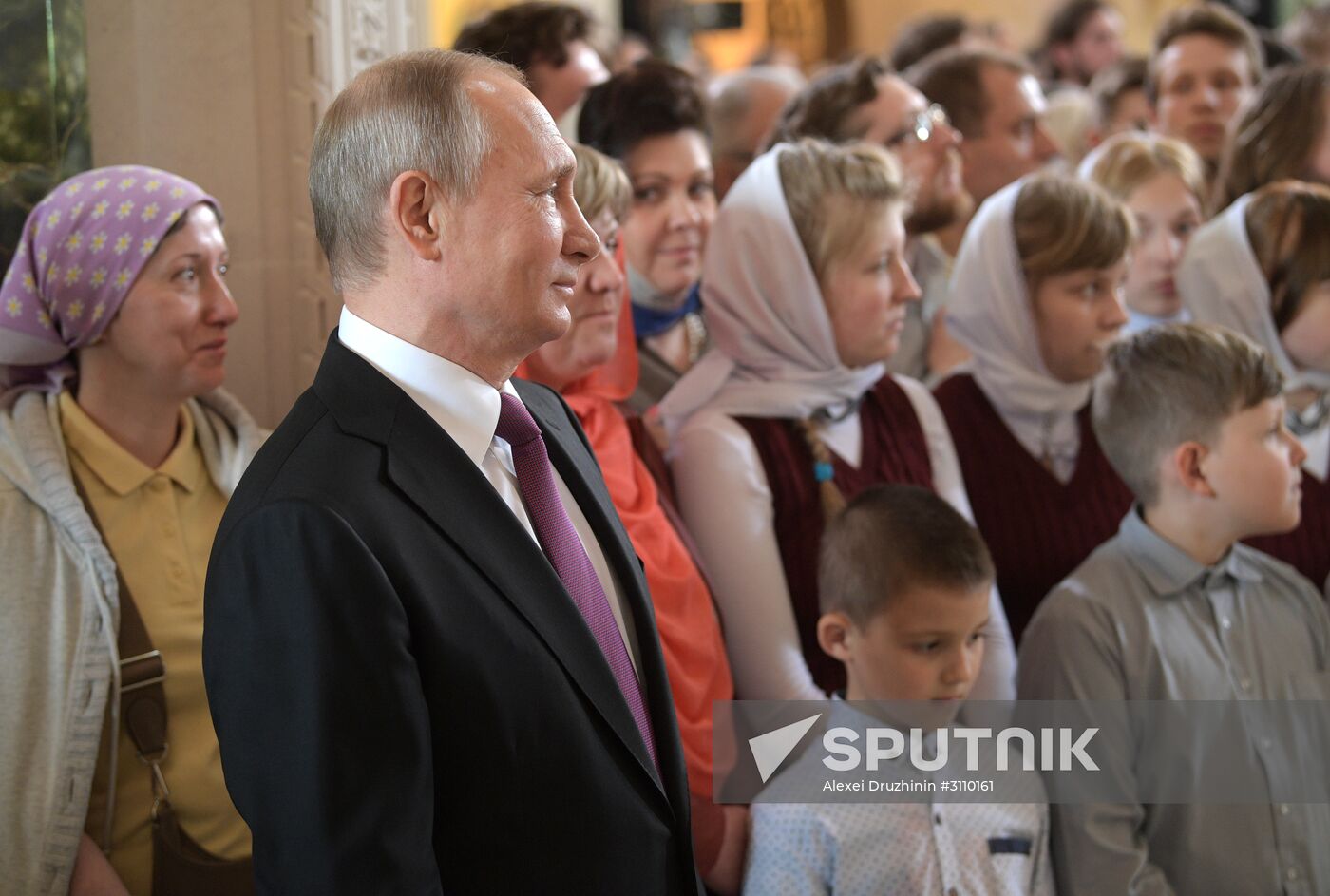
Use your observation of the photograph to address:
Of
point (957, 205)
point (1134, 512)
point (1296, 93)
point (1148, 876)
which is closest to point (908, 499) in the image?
point (1134, 512)

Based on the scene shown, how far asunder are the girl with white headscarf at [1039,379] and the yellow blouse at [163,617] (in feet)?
5.52

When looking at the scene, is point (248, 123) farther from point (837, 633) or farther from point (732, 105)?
point (732, 105)

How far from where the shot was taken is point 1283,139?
3980 mm

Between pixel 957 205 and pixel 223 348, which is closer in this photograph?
pixel 223 348

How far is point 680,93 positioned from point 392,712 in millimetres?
2195

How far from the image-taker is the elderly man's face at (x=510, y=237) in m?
1.53

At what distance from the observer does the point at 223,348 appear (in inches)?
90.0

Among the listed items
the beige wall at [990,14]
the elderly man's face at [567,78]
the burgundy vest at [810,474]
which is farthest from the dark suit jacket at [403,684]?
the beige wall at [990,14]

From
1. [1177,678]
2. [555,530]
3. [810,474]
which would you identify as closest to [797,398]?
[810,474]

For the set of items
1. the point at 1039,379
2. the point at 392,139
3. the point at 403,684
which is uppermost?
the point at 392,139

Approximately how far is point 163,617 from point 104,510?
0.21m

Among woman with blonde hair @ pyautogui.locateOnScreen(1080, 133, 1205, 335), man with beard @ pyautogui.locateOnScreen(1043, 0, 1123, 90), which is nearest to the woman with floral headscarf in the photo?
woman with blonde hair @ pyautogui.locateOnScreen(1080, 133, 1205, 335)

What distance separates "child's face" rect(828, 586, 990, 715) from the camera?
2.20 m

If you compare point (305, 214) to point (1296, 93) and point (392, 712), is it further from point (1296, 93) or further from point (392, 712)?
point (1296, 93)
